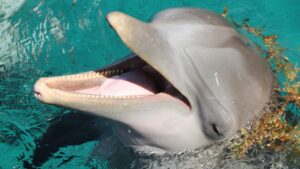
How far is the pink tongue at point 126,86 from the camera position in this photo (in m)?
4.55

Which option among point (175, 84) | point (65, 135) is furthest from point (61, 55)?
point (175, 84)

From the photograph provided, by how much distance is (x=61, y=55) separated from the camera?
838 cm

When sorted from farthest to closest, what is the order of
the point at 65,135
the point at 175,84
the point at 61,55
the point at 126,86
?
the point at 61,55 → the point at 65,135 → the point at 126,86 → the point at 175,84

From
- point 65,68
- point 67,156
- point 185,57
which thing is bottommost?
point 67,156

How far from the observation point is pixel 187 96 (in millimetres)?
4516

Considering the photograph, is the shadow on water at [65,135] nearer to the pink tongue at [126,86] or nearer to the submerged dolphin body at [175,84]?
the submerged dolphin body at [175,84]

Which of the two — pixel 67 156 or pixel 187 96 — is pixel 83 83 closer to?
pixel 187 96

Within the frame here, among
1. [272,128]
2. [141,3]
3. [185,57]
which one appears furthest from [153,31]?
[141,3]

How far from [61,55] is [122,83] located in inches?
155

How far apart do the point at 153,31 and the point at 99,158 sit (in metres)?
2.23

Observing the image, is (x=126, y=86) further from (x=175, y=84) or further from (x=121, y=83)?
(x=175, y=84)

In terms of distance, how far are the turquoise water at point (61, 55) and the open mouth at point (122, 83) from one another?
1.13 meters

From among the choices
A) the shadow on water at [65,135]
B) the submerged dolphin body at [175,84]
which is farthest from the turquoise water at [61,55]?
the submerged dolphin body at [175,84]

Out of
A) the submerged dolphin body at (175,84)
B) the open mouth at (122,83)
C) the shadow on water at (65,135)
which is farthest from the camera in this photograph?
the shadow on water at (65,135)
